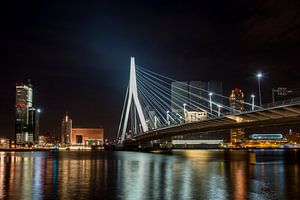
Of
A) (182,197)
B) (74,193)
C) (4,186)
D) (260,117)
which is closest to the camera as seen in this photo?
(182,197)

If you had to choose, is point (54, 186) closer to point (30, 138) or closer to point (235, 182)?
point (235, 182)

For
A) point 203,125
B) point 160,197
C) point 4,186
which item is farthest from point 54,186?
point 203,125

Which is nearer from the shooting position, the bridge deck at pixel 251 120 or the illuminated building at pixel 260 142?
the bridge deck at pixel 251 120

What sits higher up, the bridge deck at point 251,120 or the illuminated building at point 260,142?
the bridge deck at point 251,120

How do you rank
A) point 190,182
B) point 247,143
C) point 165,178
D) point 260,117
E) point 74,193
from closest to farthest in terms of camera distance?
1. point 74,193
2. point 190,182
3. point 165,178
4. point 260,117
5. point 247,143

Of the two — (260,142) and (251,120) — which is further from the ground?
(251,120)

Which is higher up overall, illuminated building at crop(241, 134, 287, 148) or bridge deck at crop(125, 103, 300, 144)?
bridge deck at crop(125, 103, 300, 144)

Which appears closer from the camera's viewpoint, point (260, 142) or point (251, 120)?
point (251, 120)

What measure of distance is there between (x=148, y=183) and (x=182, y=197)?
609 cm

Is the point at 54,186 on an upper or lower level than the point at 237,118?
lower

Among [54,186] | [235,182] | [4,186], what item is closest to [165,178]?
[235,182]

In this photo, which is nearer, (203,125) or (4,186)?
(4,186)

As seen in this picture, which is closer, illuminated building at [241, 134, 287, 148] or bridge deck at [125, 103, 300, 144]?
bridge deck at [125, 103, 300, 144]

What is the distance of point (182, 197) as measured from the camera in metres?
19.7
